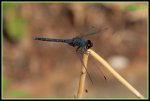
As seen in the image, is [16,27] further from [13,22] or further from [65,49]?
[65,49]

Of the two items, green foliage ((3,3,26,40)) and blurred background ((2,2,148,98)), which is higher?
green foliage ((3,3,26,40))

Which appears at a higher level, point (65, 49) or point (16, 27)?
point (16, 27)

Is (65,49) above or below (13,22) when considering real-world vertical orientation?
below

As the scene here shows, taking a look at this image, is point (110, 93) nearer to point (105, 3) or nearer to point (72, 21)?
point (72, 21)

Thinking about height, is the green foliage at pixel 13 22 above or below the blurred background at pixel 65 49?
above

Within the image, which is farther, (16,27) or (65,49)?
(65,49)

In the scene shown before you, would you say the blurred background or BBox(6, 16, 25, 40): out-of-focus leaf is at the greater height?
BBox(6, 16, 25, 40): out-of-focus leaf

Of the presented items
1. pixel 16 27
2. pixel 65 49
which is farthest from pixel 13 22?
pixel 65 49

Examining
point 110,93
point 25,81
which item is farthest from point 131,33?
point 25,81
